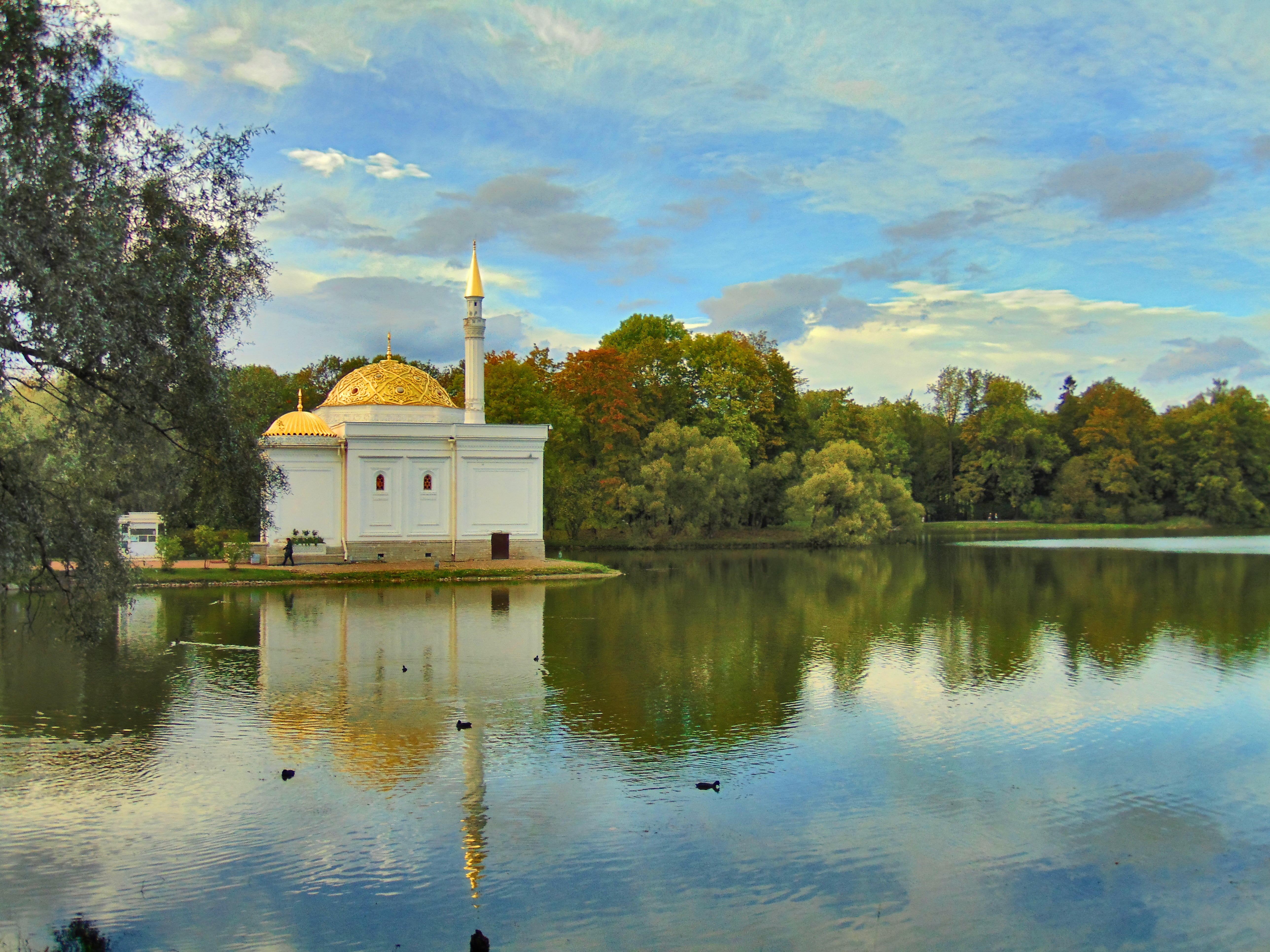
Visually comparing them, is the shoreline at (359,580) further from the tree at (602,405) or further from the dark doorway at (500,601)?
the tree at (602,405)

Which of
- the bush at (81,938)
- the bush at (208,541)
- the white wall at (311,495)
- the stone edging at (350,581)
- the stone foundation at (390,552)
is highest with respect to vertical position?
the white wall at (311,495)

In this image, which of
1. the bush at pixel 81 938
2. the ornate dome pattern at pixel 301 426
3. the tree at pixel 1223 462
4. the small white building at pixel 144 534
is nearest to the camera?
the bush at pixel 81 938

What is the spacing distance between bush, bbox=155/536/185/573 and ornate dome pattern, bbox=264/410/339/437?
659 cm

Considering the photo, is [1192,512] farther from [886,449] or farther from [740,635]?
[740,635]

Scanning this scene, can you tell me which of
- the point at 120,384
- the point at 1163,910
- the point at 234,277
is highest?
the point at 234,277

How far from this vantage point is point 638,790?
11570mm

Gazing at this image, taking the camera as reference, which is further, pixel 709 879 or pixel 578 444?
pixel 578 444

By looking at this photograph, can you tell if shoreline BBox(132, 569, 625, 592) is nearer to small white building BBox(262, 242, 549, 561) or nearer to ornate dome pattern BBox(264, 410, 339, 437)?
small white building BBox(262, 242, 549, 561)

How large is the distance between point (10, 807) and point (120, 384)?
515 centimetres

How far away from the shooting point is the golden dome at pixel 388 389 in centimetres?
4150

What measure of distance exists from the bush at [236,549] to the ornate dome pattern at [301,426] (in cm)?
485

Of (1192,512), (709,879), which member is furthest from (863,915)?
(1192,512)

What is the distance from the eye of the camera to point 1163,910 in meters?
8.72

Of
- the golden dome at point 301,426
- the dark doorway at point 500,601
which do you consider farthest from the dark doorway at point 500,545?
the golden dome at point 301,426
